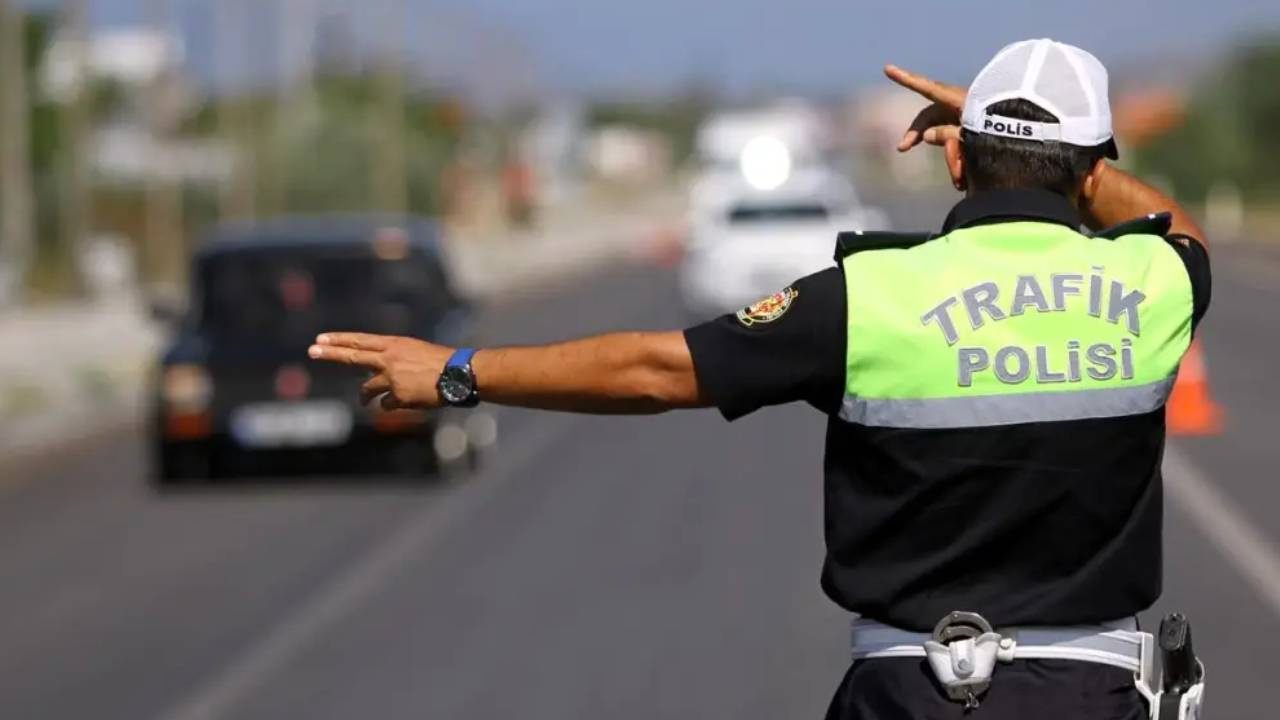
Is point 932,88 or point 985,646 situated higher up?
point 932,88

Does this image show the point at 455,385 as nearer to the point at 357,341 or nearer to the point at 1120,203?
the point at 357,341

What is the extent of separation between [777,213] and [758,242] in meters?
2.27

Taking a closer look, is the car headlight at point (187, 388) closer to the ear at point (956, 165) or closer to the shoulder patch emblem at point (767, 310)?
the ear at point (956, 165)

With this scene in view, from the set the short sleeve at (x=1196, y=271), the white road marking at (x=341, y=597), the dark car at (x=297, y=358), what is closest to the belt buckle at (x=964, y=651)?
the short sleeve at (x=1196, y=271)

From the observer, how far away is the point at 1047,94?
381 cm

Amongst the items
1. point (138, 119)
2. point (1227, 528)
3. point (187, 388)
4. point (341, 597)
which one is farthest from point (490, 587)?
point (138, 119)

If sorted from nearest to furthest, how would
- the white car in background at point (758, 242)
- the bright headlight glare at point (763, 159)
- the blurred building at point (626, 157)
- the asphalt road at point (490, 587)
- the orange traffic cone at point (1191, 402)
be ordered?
the asphalt road at point (490, 587)
the orange traffic cone at point (1191, 402)
the white car in background at point (758, 242)
the bright headlight glare at point (763, 159)
the blurred building at point (626, 157)

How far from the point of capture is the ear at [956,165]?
400 cm

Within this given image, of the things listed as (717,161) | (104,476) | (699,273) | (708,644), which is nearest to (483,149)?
(717,161)

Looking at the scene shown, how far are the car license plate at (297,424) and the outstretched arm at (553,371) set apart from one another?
1205 centimetres

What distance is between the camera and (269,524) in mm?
14562

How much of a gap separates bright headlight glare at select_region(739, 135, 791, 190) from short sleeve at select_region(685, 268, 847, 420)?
65.2 meters

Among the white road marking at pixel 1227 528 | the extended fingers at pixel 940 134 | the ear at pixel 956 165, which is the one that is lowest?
the white road marking at pixel 1227 528

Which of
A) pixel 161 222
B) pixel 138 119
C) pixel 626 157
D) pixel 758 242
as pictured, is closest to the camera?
pixel 758 242
